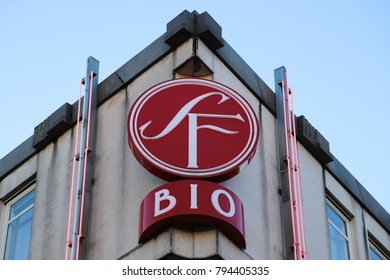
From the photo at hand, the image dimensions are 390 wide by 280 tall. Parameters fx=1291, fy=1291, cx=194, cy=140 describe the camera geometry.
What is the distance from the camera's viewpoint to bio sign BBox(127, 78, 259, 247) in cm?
2619

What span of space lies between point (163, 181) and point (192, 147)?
3.10 ft

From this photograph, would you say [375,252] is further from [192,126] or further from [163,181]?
[163,181]

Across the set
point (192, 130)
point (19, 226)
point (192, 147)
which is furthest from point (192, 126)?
point (19, 226)

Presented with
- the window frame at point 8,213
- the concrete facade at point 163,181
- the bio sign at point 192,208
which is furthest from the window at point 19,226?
the bio sign at point 192,208

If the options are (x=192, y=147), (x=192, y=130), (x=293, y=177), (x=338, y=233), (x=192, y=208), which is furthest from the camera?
(x=338, y=233)

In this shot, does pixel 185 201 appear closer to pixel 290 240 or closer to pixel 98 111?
pixel 290 240

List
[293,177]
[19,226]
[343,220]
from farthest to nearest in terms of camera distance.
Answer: [343,220], [19,226], [293,177]

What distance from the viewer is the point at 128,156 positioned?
2841 centimetres

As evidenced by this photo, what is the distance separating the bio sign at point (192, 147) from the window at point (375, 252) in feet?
23.1

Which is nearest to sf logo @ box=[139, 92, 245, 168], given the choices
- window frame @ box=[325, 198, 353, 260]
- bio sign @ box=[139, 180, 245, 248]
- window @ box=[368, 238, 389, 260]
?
bio sign @ box=[139, 180, 245, 248]

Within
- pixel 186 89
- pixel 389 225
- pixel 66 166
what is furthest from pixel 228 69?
pixel 389 225

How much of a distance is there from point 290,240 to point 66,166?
18.6ft

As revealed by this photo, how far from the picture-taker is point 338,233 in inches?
1253

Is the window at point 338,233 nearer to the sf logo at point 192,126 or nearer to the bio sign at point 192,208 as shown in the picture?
the sf logo at point 192,126
